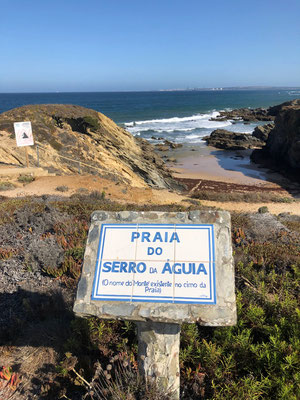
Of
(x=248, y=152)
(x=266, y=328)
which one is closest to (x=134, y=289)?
(x=266, y=328)

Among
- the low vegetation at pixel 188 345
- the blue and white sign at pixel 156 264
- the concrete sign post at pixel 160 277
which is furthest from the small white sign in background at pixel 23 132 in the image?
the blue and white sign at pixel 156 264

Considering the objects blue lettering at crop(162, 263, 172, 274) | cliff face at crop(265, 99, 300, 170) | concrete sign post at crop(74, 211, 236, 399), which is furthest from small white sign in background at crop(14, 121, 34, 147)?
cliff face at crop(265, 99, 300, 170)

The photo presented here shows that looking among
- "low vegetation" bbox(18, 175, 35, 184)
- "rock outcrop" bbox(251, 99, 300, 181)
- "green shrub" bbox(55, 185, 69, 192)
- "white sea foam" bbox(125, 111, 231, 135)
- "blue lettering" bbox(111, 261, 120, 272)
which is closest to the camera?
"blue lettering" bbox(111, 261, 120, 272)

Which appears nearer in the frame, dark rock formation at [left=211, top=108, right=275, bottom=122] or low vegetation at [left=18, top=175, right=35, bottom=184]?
low vegetation at [left=18, top=175, right=35, bottom=184]

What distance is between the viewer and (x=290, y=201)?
1833cm

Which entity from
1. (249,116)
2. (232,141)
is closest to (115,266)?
(232,141)

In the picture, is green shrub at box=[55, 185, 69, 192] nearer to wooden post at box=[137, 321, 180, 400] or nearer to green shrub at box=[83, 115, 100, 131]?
green shrub at box=[83, 115, 100, 131]

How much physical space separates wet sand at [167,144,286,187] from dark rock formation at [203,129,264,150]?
1483 millimetres

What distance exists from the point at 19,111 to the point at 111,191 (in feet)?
42.9

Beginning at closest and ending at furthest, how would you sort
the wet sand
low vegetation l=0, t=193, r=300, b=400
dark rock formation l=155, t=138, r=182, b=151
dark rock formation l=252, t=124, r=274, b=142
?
low vegetation l=0, t=193, r=300, b=400 → the wet sand → dark rock formation l=155, t=138, r=182, b=151 → dark rock formation l=252, t=124, r=274, b=142

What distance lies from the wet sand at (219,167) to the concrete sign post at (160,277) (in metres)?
24.1

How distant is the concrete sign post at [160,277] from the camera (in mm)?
2480

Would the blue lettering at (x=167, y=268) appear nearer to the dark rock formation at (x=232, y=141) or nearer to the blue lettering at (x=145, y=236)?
the blue lettering at (x=145, y=236)

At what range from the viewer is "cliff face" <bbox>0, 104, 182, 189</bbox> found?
1883 centimetres
